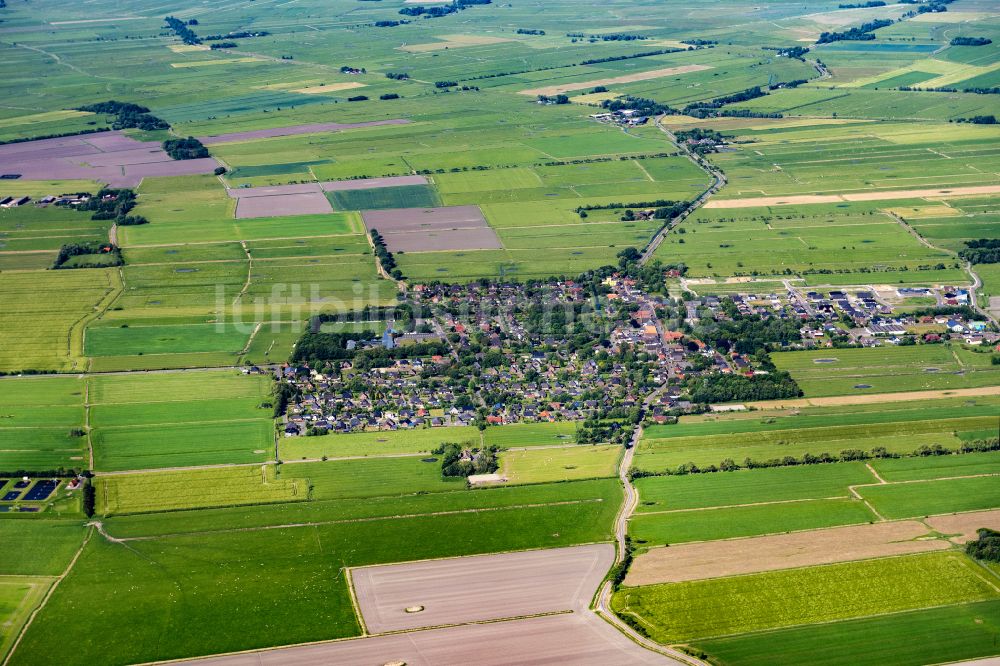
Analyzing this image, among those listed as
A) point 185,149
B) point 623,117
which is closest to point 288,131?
point 185,149

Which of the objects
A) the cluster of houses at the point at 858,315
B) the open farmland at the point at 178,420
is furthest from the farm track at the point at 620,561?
the open farmland at the point at 178,420

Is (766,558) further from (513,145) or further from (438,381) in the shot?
(513,145)

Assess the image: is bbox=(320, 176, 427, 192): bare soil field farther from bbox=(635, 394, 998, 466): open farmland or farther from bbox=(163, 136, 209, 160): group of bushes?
bbox=(635, 394, 998, 466): open farmland

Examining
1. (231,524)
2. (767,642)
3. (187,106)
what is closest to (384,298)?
(231,524)

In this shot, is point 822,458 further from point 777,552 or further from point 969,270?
point 969,270

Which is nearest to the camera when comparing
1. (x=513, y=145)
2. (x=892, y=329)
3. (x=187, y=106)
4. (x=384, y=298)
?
(x=892, y=329)
